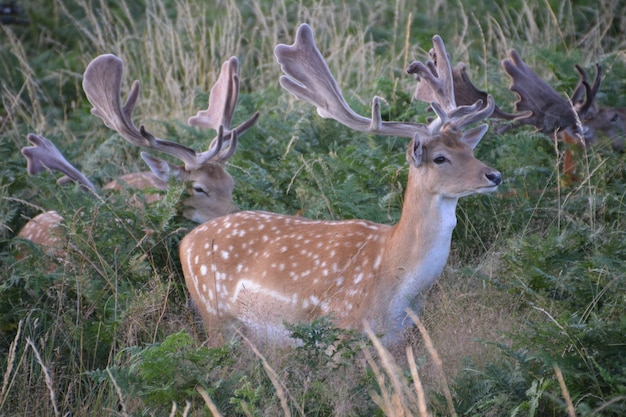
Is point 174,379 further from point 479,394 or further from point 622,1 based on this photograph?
point 622,1

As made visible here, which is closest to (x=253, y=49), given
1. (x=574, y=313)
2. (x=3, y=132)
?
(x=3, y=132)

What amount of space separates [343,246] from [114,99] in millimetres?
2372

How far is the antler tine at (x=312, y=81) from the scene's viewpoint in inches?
223

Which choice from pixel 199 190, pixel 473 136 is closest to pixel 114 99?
pixel 199 190

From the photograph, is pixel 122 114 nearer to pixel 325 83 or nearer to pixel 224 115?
pixel 224 115

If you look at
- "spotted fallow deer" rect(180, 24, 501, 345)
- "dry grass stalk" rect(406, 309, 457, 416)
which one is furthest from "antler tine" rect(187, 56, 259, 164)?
"dry grass stalk" rect(406, 309, 457, 416)

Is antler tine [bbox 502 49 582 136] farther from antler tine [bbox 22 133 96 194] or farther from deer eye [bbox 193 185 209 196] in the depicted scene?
antler tine [bbox 22 133 96 194]

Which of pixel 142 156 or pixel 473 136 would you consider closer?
pixel 473 136

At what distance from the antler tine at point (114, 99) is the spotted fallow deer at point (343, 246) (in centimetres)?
113

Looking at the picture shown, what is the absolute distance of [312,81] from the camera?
18.8ft

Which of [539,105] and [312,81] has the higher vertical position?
[312,81]

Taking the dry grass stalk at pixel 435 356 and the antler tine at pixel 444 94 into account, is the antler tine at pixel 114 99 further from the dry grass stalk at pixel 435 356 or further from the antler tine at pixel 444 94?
the dry grass stalk at pixel 435 356

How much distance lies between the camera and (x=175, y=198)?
6.45 m

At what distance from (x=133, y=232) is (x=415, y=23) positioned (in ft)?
19.4
